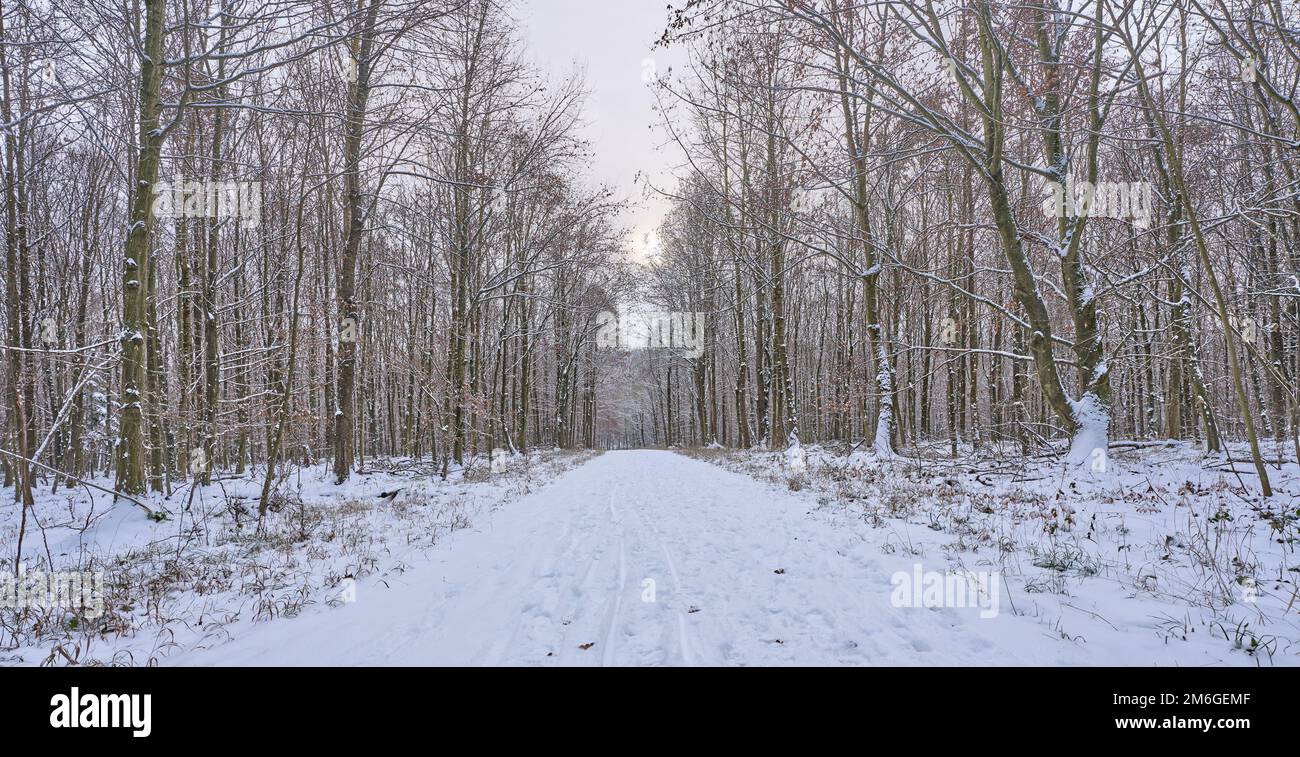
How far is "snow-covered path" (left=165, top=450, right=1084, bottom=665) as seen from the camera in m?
2.80

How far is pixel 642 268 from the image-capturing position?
3247 cm

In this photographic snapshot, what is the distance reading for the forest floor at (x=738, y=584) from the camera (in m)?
2.83

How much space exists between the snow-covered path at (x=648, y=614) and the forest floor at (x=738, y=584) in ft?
0.07

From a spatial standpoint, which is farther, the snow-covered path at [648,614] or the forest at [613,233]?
the forest at [613,233]

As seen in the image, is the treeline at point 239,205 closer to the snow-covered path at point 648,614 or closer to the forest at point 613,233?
the forest at point 613,233

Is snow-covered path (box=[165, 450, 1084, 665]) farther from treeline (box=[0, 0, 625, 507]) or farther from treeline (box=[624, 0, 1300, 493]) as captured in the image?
treeline (box=[624, 0, 1300, 493])

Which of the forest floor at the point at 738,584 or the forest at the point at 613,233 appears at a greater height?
the forest at the point at 613,233

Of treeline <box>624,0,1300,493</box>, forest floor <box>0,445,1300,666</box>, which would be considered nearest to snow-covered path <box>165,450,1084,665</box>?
forest floor <box>0,445,1300,666</box>

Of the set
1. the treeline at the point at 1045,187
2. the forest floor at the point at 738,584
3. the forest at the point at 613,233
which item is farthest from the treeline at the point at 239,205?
the treeline at the point at 1045,187

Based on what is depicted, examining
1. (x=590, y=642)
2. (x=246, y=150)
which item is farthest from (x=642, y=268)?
(x=590, y=642)

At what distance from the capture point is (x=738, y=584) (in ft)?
13.3

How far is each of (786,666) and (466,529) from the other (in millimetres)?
5587

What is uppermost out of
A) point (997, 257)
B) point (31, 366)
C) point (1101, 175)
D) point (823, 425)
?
point (1101, 175)
